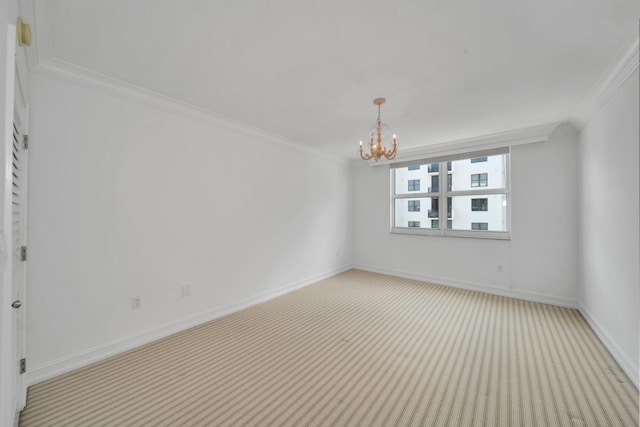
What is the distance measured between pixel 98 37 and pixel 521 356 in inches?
162

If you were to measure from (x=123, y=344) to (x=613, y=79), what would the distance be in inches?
189

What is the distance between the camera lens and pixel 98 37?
5.98 feet

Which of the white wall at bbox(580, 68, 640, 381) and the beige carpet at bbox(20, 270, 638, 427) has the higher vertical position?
the white wall at bbox(580, 68, 640, 381)

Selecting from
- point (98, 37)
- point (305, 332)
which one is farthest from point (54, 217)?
point (305, 332)

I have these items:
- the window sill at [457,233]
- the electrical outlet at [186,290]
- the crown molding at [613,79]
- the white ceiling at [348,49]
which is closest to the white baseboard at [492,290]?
the window sill at [457,233]

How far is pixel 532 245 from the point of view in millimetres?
3924

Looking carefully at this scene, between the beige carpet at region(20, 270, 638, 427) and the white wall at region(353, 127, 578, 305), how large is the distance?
2.02ft

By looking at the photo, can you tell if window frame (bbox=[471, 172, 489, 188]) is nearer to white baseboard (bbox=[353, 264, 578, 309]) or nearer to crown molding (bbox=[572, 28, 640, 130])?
crown molding (bbox=[572, 28, 640, 130])

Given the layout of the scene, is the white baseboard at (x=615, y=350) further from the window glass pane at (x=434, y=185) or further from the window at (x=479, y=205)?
the window glass pane at (x=434, y=185)

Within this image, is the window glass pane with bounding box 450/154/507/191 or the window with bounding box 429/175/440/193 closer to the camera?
the window glass pane with bounding box 450/154/507/191

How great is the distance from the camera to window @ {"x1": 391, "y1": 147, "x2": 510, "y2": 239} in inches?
169

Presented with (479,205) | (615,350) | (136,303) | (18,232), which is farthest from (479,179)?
(18,232)

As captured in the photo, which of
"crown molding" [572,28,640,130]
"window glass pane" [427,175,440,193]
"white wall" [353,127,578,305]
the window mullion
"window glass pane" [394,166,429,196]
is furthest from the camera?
"window glass pane" [394,166,429,196]

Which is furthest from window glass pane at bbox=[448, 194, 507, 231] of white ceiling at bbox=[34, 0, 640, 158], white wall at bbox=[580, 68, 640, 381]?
white ceiling at bbox=[34, 0, 640, 158]
